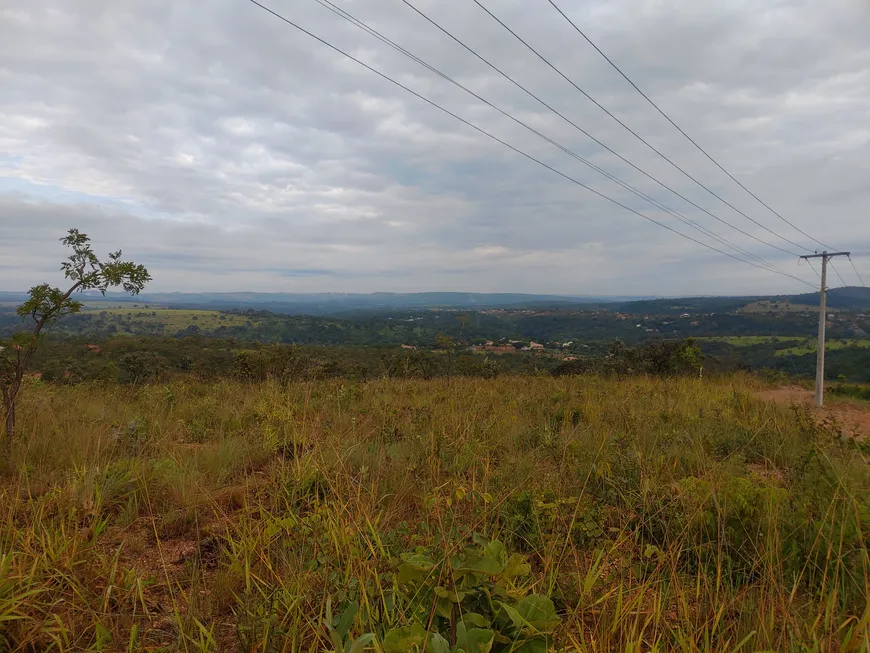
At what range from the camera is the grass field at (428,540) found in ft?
4.93

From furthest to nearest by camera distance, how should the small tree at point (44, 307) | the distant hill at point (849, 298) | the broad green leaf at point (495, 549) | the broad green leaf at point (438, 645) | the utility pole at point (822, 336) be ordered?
the distant hill at point (849, 298)
the utility pole at point (822, 336)
the small tree at point (44, 307)
the broad green leaf at point (495, 549)
the broad green leaf at point (438, 645)

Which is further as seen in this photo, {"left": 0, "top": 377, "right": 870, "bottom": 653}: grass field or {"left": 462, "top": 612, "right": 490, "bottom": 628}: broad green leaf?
{"left": 0, "top": 377, "right": 870, "bottom": 653}: grass field

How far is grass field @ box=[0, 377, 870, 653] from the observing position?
150 centimetres

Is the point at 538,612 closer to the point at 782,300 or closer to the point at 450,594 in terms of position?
the point at 450,594

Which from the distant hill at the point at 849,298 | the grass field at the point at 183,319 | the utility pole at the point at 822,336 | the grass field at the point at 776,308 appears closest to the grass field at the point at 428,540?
the utility pole at the point at 822,336

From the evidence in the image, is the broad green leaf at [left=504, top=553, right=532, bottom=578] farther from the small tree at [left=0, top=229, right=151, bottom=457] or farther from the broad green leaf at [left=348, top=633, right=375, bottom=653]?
the small tree at [left=0, top=229, right=151, bottom=457]

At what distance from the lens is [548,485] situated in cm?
273

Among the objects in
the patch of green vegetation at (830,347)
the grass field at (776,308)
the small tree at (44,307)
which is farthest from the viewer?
the grass field at (776,308)

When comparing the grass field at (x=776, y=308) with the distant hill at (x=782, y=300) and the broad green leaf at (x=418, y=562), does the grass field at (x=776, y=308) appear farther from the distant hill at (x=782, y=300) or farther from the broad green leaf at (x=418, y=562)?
the broad green leaf at (x=418, y=562)

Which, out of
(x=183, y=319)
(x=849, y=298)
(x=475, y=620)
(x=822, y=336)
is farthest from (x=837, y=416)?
(x=183, y=319)

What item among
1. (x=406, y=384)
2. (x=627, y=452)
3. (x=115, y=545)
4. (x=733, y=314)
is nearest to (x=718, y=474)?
(x=627, y=452)

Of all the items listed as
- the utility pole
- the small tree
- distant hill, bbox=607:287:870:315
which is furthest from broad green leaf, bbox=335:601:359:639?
distant hill, bbox=607:287:870:315

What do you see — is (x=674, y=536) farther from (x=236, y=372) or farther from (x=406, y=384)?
Result: (x=236, y=372)

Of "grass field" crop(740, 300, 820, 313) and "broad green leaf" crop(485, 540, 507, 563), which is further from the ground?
"grass field" crop(740, 300, 820, 313)
